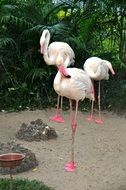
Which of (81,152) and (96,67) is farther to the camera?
(96,67)

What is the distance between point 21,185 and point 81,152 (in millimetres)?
1676

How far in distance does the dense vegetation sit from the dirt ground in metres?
0.59

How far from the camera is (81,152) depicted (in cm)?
635

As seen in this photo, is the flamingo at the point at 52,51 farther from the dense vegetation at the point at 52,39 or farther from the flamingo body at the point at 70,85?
the flamingo body at the point at 70,85

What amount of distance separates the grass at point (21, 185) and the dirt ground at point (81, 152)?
11.7 inches

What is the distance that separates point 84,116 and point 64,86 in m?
2.58

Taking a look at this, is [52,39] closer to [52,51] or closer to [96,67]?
[52,51]

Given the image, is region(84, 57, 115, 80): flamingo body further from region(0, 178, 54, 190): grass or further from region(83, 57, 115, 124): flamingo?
region(0, 178, 54, 190): grass

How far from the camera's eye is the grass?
4.72 meters

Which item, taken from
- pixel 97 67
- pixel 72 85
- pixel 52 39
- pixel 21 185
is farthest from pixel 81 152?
pixel 52 39

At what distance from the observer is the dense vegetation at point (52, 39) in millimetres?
8758

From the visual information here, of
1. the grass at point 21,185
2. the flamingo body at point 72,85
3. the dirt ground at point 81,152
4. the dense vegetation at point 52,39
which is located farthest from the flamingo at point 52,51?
the grass at point 21,185

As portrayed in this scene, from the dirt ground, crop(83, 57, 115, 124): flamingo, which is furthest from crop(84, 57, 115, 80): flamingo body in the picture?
the dirt ground

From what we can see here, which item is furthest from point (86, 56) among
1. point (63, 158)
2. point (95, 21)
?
point (63, 158)
